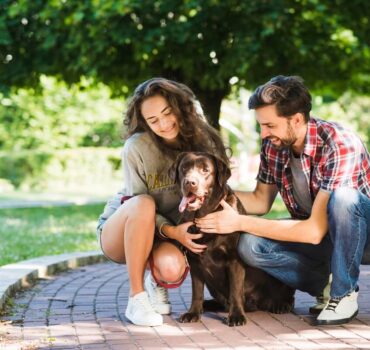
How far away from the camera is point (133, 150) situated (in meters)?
5.16

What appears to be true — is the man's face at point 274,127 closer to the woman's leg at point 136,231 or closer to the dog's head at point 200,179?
the dog's head at point 200,179

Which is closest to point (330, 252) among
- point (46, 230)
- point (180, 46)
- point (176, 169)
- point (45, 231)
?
point (176, 169)

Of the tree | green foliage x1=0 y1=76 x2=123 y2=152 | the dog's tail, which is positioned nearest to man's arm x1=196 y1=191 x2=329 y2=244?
the dog's tail

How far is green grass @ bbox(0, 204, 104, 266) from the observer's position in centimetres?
899

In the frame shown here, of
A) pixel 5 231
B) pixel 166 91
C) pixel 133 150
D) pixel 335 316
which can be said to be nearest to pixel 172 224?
pixel 133 150

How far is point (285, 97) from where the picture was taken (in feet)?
15.3

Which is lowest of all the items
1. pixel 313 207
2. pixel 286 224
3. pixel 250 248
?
pixel 250 248

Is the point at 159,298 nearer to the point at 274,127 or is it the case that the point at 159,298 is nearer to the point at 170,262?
the point at 170,262

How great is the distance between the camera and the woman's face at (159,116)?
16.7 ft

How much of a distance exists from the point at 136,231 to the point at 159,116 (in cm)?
77

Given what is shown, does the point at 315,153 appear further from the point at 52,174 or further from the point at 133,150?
the point at 52,174

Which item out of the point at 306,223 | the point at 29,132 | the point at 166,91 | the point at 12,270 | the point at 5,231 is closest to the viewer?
the point at 306,223

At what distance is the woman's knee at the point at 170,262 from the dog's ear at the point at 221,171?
1.99 feet

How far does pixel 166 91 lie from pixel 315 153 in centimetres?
109
